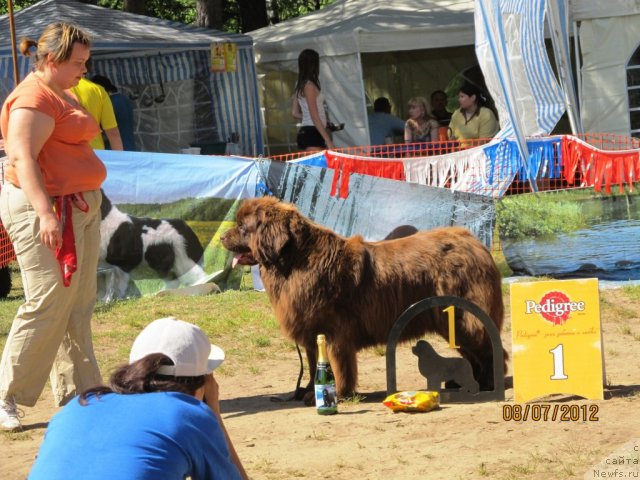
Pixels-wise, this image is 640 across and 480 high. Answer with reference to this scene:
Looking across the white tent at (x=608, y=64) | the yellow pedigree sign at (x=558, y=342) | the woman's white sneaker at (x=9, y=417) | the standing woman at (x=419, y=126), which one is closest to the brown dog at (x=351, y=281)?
the yellow pedigree sign at (x=558, y=342)

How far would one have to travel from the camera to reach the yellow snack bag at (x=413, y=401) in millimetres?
6078

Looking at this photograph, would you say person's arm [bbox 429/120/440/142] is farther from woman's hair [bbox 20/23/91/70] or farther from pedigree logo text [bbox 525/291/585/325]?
woman's hair [bbox 20/23/91/70]

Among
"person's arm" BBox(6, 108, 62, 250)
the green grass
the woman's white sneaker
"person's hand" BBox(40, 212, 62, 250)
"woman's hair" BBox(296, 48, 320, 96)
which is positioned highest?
"woman's hair" BBox(296, 48, 320, 96)

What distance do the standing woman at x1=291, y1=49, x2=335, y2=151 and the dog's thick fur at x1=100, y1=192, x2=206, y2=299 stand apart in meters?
3.26

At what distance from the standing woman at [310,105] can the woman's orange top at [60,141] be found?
670 cm

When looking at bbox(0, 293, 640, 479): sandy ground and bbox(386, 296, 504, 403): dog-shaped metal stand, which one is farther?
bbox(386, 296, 504, 403): dog-shaped metal stand

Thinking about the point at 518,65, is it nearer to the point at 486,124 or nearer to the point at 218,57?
the point at 486,124

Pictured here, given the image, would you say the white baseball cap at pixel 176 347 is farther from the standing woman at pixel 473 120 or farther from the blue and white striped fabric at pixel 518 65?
the standing woman at pixel 473 120

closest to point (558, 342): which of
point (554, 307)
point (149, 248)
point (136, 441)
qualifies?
point (554, 307)

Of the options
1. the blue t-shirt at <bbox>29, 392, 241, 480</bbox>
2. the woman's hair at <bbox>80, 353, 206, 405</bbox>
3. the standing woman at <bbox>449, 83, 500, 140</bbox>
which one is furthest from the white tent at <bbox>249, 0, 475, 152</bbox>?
Result: the blue t-shirt at <bbox>29, 392, 241, 480</bbox>

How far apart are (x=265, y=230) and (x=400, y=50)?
30.7 feet

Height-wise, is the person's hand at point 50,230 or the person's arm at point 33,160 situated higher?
the person's arm at point 33,160

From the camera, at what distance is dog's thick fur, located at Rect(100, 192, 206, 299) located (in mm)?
9930

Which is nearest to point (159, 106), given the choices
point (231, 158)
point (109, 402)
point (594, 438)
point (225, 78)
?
point (225, 78)
